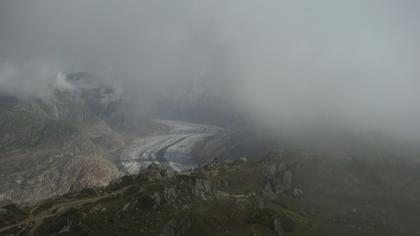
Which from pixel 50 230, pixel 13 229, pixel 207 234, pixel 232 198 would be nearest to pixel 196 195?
pixel 232 198

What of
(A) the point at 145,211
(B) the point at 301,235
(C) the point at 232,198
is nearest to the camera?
(B) the point at 301,235

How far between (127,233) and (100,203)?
4608 cm

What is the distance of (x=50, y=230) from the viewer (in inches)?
6235

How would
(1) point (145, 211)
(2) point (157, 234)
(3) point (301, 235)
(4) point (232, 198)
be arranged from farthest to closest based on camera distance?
(4) point (232, 198) < (1) point (145, 211) < (3) point (301, 235) < (2) point (157, 234)

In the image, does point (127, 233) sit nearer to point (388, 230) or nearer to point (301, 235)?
point (301, 235)

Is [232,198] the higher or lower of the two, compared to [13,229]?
higher

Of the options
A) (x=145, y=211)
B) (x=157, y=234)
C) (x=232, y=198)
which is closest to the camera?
(x=157, y=234)

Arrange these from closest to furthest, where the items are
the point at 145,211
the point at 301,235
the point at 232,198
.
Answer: the point at 301,235 < the point at 145,211 < the point at 232,198

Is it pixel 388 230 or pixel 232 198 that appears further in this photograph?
pixel 232 198

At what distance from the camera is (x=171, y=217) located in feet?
522

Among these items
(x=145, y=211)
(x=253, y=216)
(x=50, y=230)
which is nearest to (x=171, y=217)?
(x=145, y=211)

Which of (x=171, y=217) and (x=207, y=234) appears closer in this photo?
(x=207, y=234)

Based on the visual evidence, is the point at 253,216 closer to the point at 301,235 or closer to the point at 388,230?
the point at 301,235

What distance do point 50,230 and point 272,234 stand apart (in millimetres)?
77022
